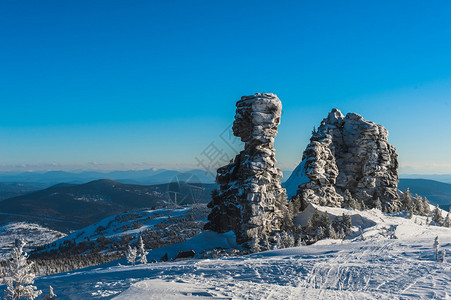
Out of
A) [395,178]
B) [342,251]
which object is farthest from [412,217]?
[342,251]

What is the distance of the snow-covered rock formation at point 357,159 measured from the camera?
3317 inches

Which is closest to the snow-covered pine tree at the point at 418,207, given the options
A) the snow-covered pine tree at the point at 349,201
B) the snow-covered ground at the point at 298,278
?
the snow-covered pine tree at the point at 349,201

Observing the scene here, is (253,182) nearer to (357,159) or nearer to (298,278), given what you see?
(298,278)

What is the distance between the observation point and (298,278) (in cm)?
2561

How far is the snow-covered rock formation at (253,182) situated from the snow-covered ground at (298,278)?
20825 millimetres

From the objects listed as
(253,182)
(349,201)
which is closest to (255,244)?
(253,182)

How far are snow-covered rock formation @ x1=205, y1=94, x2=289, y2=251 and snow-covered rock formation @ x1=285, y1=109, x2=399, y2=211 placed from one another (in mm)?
19948

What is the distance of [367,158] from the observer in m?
89.8

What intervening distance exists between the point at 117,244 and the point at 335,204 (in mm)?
116570

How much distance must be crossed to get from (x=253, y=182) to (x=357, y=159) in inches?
1812

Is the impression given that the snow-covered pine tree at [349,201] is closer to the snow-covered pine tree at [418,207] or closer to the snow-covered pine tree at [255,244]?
the snow-covered pine tree at [418,207]

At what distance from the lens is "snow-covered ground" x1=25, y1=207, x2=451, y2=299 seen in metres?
21.1

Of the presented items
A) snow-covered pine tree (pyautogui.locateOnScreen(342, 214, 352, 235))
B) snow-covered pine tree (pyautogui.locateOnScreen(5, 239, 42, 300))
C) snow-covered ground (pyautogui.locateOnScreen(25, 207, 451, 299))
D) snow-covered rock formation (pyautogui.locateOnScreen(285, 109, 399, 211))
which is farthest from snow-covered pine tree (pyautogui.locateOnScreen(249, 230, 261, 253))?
snow-covered pine tree (pyautogui.locateOnScreen(5, 239, 42, 300))

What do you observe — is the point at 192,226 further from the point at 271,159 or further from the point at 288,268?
the point at 288,268
